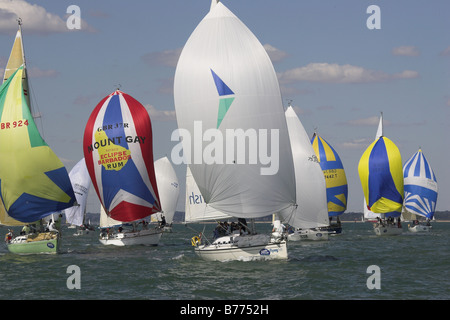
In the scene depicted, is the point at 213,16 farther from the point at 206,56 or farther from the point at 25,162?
the point at 25,162

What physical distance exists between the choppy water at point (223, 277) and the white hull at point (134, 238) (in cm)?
625

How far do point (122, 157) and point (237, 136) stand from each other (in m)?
16.9

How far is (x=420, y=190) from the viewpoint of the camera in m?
76.1

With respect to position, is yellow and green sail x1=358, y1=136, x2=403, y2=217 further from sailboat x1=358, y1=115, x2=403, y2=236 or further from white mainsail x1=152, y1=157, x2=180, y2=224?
white mainsail x1=152, y1=157, x2=180, y2=224

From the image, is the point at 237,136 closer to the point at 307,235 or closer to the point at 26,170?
the point at 26,170

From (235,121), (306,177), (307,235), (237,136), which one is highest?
(235,121)

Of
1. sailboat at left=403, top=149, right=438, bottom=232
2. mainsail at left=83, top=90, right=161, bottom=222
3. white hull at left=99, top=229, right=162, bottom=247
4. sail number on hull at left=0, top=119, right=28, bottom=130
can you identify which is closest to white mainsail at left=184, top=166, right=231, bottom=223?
mainsail at left=83, top=90, right=161, bottom=222

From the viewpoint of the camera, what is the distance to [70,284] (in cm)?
2970

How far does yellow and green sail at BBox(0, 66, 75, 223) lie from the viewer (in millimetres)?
40719

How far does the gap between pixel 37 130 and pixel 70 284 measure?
14501 millimetres

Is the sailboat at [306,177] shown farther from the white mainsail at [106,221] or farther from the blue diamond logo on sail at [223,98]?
the blue diamond logo on sail at [223,98]

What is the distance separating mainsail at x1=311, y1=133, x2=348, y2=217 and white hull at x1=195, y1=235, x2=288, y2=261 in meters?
33.8

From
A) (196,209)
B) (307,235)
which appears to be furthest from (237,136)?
(307,235)
